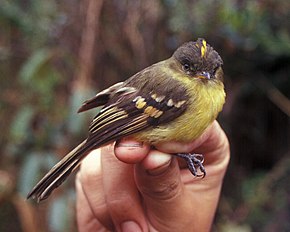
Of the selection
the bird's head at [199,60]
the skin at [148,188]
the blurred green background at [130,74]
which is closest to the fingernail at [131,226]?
the skin at [148,188]

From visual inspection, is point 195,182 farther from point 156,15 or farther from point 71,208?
point 156,15

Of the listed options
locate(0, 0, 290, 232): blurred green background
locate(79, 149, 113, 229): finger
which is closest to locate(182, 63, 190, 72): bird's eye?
locate(79, 149, 113, 229): finger

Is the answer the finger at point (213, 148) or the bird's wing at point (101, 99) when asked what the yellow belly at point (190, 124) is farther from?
the bird's wing at point (101, 99)

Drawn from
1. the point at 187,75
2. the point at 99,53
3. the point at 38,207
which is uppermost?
the point at 187,75

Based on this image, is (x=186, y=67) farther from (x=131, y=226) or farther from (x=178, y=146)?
(x=131, y=226)

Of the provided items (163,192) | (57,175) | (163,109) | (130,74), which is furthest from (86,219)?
(130,74)

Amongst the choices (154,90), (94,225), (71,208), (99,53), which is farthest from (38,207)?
(154,90)
